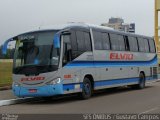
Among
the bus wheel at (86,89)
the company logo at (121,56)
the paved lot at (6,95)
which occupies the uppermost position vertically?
the company logo at (121,56)

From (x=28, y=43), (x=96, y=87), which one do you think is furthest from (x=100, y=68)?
(x=28, y=43)

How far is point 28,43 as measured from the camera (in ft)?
63.7

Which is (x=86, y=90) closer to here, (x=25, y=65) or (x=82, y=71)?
(x=82, y=71)

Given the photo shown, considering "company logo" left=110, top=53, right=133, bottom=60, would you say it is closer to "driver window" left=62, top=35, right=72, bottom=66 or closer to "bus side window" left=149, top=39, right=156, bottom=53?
"bus side window" left=149, top=39, right=156, bottom=53

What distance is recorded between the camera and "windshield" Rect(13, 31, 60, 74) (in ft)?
60.7

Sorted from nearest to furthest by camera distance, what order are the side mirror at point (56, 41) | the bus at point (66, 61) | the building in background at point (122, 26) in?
the side mirror at point (56, 41) < the bus at point (66, 61) < the building in background at point (122, 26)

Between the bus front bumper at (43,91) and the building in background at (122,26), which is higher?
the building in background at (122,26)

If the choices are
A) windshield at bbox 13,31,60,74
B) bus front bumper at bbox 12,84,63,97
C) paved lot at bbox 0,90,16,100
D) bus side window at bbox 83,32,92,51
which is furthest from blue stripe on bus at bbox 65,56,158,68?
paved lot at bbox 0,90,16,100

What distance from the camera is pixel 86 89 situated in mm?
20484

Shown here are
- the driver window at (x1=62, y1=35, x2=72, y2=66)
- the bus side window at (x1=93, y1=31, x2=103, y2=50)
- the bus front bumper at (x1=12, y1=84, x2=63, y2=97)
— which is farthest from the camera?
the bus side window at (x1=93, y1=31, x2=103, y2=50)

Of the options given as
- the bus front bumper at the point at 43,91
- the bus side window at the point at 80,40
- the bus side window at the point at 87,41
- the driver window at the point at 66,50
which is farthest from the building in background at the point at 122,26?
the bus front bumper at the point at 43,91

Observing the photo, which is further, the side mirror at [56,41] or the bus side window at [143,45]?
the bus side window at [143,45]

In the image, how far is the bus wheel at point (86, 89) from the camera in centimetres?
2022

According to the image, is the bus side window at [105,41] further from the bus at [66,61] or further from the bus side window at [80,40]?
the bus side window at [80,40]
